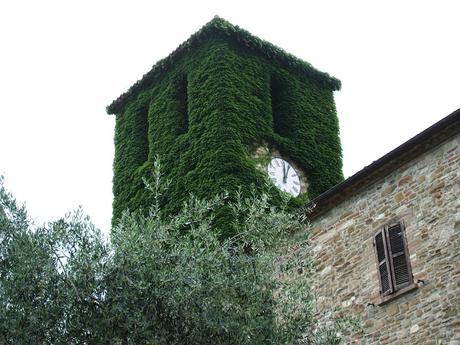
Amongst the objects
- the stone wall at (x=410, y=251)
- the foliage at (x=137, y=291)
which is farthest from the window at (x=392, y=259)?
the foliage at (x=137, y=291)

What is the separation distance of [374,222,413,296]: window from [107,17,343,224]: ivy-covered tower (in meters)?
4.55

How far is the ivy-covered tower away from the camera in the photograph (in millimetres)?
18237

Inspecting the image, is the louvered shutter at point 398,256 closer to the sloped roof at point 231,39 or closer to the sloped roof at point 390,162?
the sloped roof at point 390,162

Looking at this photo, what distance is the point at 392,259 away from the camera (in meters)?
13.0

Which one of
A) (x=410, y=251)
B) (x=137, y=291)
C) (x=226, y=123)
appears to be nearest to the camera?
(x=137, y=291)

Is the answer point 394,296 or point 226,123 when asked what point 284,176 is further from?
point 394,296

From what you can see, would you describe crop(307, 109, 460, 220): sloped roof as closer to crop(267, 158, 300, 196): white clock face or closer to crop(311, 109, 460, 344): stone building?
crop(311, 109, 460, 344): stone building

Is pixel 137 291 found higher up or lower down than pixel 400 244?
lower down

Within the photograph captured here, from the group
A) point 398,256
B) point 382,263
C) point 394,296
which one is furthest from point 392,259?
point 394,296

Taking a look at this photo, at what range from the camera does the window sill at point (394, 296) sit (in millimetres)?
12414

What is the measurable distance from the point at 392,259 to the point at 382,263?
213 millimetres

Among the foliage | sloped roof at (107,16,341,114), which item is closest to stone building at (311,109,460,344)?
the foliage

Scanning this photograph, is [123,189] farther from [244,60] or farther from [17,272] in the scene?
[17,272]

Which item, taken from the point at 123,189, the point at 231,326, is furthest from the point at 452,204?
the point at 123,189
